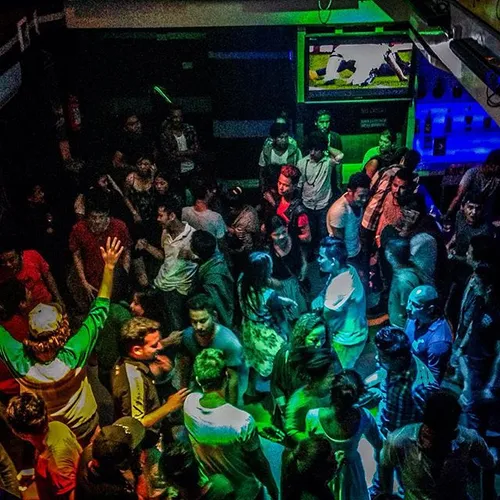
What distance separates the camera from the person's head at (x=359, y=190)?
19.4 feet

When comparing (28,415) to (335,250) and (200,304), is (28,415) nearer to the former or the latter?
(200,304)

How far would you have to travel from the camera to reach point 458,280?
5.88 m

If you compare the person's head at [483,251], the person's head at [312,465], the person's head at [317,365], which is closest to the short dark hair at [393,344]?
the person's head at [317,365]

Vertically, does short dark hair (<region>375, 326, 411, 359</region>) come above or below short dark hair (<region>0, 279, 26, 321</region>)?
above

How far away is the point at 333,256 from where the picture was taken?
4938 mm

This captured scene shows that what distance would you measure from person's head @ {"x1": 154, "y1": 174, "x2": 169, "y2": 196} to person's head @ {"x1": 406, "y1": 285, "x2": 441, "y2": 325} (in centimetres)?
252

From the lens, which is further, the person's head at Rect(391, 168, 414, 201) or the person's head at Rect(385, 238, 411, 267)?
the person's head at Rect(391, 168, 414, 201)

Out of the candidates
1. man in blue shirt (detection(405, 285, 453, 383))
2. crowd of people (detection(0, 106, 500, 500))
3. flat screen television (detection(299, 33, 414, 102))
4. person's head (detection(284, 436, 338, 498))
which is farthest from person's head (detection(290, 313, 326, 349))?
flat screen television (detection(299, 33, 414, 102))

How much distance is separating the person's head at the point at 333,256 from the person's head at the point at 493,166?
168cm

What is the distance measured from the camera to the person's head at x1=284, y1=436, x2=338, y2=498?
3.29m

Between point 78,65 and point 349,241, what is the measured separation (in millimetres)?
4234

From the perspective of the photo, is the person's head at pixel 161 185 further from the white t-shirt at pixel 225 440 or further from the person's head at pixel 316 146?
the white t-shirt at pixel 225 440

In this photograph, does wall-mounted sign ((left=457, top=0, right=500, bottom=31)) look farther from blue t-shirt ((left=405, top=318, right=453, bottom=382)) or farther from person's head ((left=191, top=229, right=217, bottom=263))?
person's head ((left=191, top=229, right=217, bottom=263))

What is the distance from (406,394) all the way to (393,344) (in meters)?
0.33
